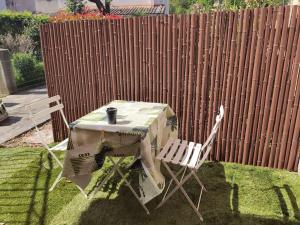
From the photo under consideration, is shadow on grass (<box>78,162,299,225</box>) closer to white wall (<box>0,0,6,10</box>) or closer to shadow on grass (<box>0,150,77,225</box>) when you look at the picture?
shadow on grass (<box>0,150,77,225</box>)

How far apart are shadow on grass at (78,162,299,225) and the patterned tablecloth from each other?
399 millimetres

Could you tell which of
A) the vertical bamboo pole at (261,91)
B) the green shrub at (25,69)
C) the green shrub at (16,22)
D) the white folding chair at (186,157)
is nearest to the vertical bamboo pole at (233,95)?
the vertical bamboo pole at (261,91)

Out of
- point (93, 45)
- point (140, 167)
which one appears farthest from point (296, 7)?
point (93, 45)

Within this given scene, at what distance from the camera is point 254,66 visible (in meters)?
4.18

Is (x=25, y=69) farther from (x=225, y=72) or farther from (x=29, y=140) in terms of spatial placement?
(x=225, y=72)

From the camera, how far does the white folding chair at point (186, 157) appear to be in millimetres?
3287

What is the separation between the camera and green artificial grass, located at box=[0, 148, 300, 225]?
3.42m

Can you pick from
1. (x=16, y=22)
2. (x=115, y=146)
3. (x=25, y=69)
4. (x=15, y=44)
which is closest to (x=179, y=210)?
(x=115, y=146)

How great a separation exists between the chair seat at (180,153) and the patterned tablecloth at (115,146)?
0.16m

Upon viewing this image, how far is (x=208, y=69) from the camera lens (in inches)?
176

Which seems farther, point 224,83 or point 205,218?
point 224,83

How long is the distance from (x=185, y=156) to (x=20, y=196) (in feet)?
8.12

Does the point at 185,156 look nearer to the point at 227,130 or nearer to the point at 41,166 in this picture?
the point at 227,130

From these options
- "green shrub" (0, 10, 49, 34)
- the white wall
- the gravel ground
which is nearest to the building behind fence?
the gravel ground
